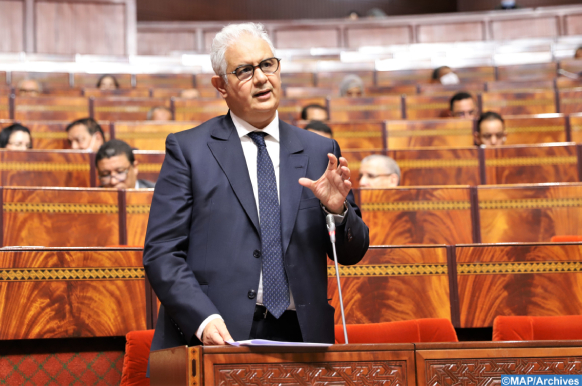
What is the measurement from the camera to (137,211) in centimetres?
84

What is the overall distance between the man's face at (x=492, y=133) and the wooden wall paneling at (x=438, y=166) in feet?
0.37

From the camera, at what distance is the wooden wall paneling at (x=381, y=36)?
7.50 ft

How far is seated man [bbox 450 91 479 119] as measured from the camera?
4.41 ft

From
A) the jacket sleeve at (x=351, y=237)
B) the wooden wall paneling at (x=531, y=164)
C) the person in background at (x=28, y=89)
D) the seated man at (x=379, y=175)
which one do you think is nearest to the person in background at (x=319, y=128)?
the seated man at (x=379, y=175)

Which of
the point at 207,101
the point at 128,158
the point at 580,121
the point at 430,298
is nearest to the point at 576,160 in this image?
the point at 580,121

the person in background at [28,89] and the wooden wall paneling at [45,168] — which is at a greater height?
the person in background at [28,89]

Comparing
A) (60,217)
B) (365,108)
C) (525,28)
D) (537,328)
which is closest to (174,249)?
(537,328)

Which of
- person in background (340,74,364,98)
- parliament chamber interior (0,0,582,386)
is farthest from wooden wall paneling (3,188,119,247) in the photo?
person in background (340,74,364,98)

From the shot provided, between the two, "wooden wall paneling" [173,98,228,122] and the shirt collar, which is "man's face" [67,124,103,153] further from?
the shirt collar

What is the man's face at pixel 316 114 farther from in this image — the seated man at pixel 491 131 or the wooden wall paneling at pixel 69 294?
the wooden wall paneling at pixel 69 294

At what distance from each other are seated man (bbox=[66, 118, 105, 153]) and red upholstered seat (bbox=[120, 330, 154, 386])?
0.68 m

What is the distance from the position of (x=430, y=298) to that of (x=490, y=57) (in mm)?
1602

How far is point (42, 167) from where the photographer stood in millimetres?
998

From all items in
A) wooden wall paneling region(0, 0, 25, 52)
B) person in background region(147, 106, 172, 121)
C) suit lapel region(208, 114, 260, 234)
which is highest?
wooden wall paneling region(0, 0, 25, 52)
